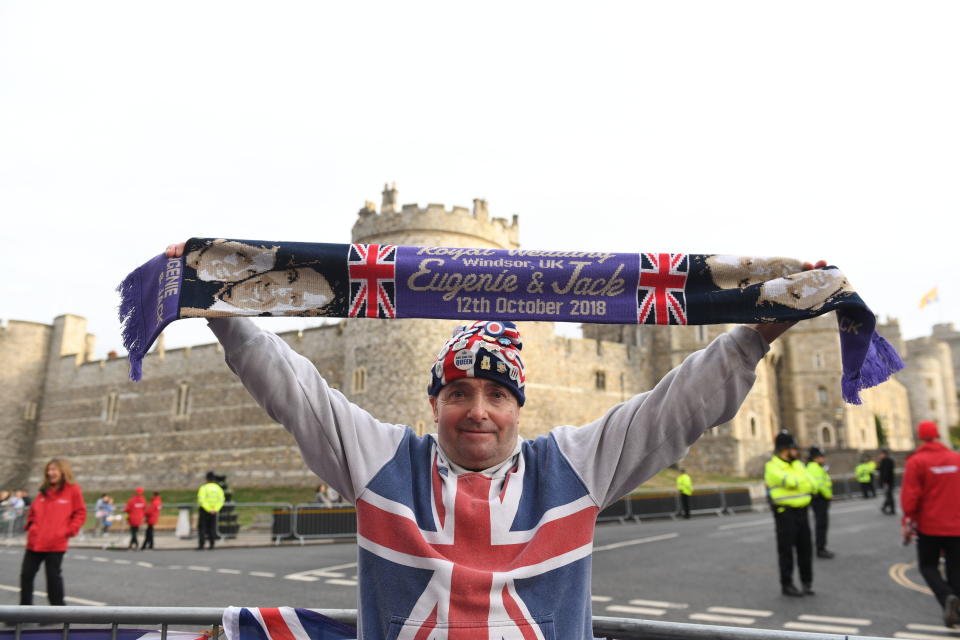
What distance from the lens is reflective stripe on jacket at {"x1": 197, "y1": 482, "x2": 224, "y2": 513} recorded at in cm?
1368

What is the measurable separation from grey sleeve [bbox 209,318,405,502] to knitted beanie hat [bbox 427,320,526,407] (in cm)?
28

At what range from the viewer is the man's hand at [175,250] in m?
2.14

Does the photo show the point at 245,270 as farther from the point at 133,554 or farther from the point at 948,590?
the point at 133,554

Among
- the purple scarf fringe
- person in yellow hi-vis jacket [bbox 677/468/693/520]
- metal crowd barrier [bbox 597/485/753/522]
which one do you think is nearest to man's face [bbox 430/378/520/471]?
the purple scarf fringe

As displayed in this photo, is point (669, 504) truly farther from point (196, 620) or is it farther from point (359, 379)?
point (196, 620)

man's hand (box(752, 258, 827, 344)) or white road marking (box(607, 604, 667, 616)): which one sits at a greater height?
man's hand (box(752, 258, 827, 344))

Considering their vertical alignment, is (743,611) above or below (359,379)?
below

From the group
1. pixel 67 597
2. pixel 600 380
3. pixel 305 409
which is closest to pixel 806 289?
pixel 305 409

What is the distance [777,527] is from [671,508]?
1253 centimetres

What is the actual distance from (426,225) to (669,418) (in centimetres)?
2695

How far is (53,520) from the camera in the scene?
21.5 feet

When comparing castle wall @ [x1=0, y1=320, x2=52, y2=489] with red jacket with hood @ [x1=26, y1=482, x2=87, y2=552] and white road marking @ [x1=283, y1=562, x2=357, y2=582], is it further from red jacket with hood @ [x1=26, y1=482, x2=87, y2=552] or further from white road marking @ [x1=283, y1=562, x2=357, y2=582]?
red jacket with hood @ [x1=26, y1=482, x2=87, y2=552]

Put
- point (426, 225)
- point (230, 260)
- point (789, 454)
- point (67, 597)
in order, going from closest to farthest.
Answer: point (230, 260), point (67, 597), point (789, 454), point (426, 225)

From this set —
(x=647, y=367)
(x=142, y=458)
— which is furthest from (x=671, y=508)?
(x=142, y=458)
